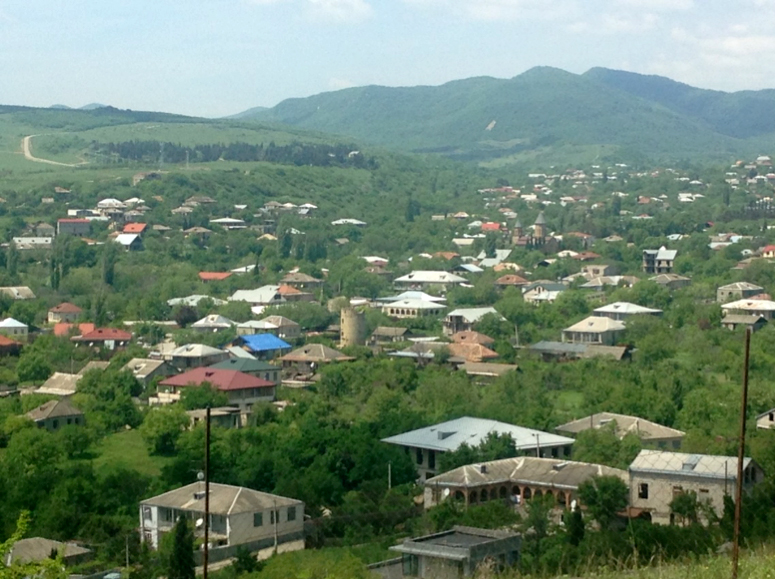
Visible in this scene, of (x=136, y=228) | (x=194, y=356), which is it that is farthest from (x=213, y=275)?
(x=194, y=356)

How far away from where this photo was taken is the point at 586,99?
191 m

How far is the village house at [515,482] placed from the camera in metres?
19.0

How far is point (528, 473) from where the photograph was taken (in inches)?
779

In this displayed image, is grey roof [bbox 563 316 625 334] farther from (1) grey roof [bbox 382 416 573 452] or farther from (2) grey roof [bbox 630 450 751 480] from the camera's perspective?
(2) grey roof [bbox 630 450 751 480]

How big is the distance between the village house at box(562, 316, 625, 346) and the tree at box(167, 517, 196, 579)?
23.4m

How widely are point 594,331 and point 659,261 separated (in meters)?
17.0

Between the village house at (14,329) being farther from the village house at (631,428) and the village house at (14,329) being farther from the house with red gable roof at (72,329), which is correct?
the village house at (631,428)

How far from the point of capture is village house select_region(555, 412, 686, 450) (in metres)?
22.8

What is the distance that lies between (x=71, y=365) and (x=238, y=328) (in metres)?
6.97

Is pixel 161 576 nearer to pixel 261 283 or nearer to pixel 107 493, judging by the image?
pixel 107 493

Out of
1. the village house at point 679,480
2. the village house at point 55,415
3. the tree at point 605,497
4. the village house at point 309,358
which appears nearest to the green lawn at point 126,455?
the village house at point 55,415

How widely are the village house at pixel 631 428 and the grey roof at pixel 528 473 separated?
113 inches

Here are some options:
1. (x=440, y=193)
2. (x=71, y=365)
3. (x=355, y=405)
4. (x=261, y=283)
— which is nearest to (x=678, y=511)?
(x=355, y=405)

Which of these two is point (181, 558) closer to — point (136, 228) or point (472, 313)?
point (472, 313)
